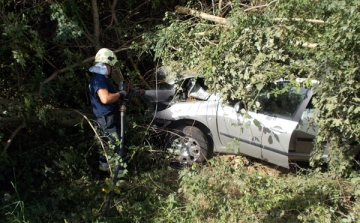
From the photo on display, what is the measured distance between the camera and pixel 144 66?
21.8 ft

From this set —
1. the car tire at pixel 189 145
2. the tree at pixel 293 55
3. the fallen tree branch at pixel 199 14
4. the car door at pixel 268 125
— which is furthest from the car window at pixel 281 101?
the fallen tree branch at pixel 199 14

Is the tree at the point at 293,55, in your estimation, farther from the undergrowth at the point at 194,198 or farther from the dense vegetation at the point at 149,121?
the undergrowth at the point at 194,198

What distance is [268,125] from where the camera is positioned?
4.66m

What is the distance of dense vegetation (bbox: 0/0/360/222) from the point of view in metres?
3.98

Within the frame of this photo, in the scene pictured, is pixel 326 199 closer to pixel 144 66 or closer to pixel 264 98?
pixel 264 98

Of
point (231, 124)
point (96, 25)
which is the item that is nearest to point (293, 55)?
point (231, 124)

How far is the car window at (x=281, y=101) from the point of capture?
178 inches

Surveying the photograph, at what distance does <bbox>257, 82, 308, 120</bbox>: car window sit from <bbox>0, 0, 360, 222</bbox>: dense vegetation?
222mm

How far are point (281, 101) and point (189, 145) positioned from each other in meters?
1.55

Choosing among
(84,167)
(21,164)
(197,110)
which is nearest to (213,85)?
(197,110)

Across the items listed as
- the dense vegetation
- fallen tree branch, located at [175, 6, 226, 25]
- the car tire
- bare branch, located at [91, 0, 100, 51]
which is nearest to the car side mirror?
the dense vegetation

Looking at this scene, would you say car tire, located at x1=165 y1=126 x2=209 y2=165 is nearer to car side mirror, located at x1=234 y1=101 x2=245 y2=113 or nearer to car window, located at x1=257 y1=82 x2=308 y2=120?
car side mirror, located at x1=234 y1=101 x2=245 y2=113

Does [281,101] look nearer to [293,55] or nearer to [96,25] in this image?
[293,55]

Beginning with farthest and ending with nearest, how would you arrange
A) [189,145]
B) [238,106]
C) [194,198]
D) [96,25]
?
[96,25] → [189,145] → [238,106] → [194,198]
